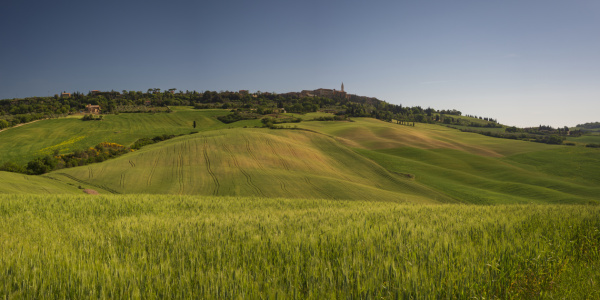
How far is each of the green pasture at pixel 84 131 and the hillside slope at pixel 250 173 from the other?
2792 centimetres

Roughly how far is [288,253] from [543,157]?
98414 mm

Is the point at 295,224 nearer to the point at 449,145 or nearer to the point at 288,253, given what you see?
the point at 288,253

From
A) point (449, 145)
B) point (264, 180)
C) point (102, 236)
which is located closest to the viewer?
point (102, 236)

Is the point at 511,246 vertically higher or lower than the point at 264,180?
higher

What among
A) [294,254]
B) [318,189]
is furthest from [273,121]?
[294,254]

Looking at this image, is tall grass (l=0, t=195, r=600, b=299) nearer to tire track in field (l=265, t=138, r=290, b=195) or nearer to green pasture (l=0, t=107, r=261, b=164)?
tire track in field (l=265, t=138, r=290, b=195)

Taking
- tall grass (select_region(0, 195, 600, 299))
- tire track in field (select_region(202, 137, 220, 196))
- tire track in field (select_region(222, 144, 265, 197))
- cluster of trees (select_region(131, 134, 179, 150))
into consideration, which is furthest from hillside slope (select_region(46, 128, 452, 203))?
tall grass (select_region(0, 195, 600, 299))

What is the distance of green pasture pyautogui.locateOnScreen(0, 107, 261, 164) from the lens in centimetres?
6588

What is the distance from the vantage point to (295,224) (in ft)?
20.0

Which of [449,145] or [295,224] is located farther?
[449,145]

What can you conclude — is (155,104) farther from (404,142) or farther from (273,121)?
(404,142)

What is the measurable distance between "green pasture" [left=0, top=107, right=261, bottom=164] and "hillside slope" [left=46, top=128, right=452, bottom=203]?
91.6ft

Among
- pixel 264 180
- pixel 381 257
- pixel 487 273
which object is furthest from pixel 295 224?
pixel 264 180

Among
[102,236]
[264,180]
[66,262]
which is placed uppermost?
[66,262]
